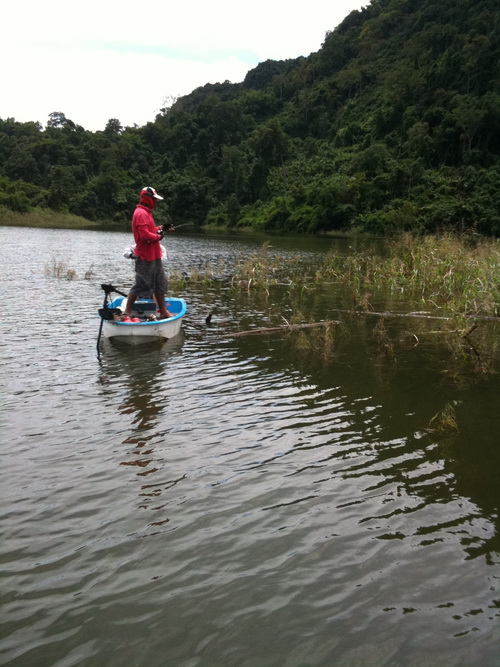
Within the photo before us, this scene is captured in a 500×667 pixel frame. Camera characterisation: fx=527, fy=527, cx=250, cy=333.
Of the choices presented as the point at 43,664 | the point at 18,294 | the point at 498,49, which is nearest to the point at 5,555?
the point at 43,664

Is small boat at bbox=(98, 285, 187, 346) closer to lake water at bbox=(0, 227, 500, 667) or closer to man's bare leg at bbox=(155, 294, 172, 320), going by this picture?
man's bare leg at bbox=(155, 294, 172, 320)

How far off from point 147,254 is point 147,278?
472 mm

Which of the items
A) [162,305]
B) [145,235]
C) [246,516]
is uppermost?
[145,235]

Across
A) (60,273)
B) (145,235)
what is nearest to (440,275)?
(145,235)

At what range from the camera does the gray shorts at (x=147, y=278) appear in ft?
34.0

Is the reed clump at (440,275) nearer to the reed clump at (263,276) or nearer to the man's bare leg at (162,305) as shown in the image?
the reed clump at (263,276)

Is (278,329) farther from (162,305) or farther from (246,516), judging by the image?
(246,516)

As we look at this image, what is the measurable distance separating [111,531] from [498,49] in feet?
295

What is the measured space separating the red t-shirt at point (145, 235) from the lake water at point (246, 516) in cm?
260

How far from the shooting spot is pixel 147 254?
10.3 meters

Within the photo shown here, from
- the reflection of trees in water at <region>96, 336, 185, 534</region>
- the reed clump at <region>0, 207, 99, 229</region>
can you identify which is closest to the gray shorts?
the reflection of trees in water at <region>96, 336, 185, 534</region>

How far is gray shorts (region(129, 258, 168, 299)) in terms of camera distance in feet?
34.0

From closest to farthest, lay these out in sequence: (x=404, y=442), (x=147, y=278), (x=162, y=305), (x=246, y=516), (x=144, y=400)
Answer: (x=246, y=516) < (x=404, y=442) < (x=144, y=400) < (x=147, y=278) < (x=162, y=305)

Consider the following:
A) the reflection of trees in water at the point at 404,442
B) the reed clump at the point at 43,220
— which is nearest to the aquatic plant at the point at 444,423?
the reflection of trees in water at the point at 404,442
